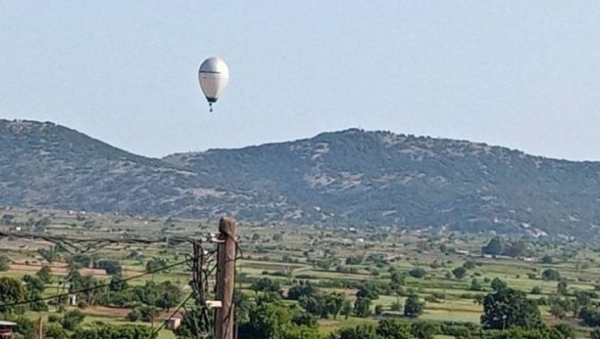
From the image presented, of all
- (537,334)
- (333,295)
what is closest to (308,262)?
(333,295)

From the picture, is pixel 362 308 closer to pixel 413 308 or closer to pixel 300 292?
pixel 413 308

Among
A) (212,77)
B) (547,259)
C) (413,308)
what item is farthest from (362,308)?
(547,259)

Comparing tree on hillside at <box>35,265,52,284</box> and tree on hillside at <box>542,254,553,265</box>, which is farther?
tree on hillside at <box>542,254,553,265</box>

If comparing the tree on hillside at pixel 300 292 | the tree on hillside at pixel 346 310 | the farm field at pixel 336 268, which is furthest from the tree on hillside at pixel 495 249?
the tree on hillside at pixel 346 310

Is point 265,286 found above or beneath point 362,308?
above

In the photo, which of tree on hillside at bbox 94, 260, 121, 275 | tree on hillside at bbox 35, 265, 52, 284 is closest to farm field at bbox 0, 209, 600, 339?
tree on hillside at bbox 35, 265, 52, 284

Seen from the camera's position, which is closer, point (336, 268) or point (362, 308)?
point (362, 308)

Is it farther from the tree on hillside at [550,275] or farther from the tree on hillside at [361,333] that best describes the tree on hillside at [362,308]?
the tree on hillside at [550,275]

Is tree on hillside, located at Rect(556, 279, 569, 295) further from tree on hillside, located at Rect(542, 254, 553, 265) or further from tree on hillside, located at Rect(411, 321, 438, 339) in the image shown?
tree on hillside, located at Rect(411, 321, 438, 339)
